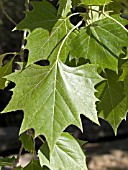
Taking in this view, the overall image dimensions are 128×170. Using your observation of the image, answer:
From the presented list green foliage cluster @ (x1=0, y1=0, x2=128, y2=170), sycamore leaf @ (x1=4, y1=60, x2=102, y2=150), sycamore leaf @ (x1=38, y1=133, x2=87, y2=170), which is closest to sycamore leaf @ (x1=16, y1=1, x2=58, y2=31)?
green foliage cluster @ (x1=0, y1=0, x2=128, y2=170)

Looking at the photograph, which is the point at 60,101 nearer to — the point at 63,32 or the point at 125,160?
the point at 63,32

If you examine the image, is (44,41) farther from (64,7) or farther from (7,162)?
(7,162)

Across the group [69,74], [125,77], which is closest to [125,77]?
[125,77]

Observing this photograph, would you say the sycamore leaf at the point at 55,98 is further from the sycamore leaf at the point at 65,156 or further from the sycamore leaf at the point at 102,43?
the sycamore leaf at the point at 65,156

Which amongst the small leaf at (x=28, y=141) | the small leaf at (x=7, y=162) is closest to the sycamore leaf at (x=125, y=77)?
the small leaf at (x=28, y=141)

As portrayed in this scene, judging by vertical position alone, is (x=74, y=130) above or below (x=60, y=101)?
below

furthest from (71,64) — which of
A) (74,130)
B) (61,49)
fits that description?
(74,130)

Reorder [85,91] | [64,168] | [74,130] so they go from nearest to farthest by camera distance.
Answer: [85,91], [64,168], [74,130]

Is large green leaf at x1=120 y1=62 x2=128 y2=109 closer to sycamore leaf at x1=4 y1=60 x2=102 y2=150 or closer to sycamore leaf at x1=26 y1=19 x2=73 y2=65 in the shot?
sycamore leaf at x1=4 y1=60 x2=102 y2=150
